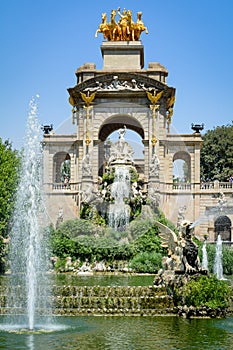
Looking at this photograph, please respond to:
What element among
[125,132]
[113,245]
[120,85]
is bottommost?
[113,245]

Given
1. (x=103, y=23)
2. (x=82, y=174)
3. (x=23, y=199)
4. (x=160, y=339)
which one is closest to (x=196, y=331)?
(x=160, y=339)

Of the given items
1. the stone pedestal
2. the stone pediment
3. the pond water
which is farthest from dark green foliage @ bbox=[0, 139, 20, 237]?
the pond water

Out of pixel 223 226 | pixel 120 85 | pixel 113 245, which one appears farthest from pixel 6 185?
pixel 223 226

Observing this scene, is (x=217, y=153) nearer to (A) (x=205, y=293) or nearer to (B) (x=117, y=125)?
(B) (x=117, y=125)

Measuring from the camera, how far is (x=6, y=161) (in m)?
32.8

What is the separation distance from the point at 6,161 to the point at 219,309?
18.7m

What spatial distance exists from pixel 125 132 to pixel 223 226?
388 inches

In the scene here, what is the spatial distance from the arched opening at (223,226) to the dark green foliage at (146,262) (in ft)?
39.0

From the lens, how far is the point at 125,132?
37.9 m

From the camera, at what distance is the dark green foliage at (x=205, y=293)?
653 inches

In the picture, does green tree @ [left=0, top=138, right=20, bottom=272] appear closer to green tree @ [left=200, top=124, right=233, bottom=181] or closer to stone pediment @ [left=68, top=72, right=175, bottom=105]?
stone pediment @ [left=68, top=72, right=175, bottom=105]

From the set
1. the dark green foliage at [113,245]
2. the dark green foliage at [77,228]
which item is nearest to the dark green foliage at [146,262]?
the dark green foliage at [113,245]

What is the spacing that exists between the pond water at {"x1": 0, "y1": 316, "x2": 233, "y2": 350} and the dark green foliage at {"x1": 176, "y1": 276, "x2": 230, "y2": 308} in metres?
0.57

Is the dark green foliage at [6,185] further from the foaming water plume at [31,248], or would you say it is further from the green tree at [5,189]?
the foaming water plume at [31,248]
